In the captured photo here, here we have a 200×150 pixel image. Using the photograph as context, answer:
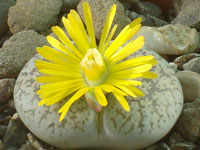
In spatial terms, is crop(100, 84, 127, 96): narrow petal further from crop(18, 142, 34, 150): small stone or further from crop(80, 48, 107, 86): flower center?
crop(18, 142, 34, 150): small stone

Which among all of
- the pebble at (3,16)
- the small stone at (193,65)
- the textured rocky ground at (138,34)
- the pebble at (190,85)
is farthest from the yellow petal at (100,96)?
the pebble at (3,16)

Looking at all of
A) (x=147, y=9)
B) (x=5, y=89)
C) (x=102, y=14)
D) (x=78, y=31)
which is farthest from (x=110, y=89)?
(x=147, y=9)

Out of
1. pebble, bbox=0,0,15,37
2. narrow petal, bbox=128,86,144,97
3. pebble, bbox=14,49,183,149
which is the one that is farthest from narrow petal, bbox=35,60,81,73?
pebble, bbox=0,0,15,37

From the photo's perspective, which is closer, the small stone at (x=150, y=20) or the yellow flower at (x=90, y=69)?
the yellow flower at (x=90, y=69)

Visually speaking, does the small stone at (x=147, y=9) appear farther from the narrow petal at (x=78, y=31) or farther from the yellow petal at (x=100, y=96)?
the yellow petal at (x=100, y=96)

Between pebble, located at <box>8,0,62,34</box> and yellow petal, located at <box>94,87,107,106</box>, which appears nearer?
yellow petal, located at <box>94,87,107,106</box>

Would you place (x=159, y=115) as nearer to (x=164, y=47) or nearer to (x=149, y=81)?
(x=149, y=81)

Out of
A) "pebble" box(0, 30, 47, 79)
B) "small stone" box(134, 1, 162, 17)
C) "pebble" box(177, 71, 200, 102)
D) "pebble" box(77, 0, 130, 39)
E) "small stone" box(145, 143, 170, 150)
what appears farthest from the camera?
"small stone" box(134, 1, 162, 17)
